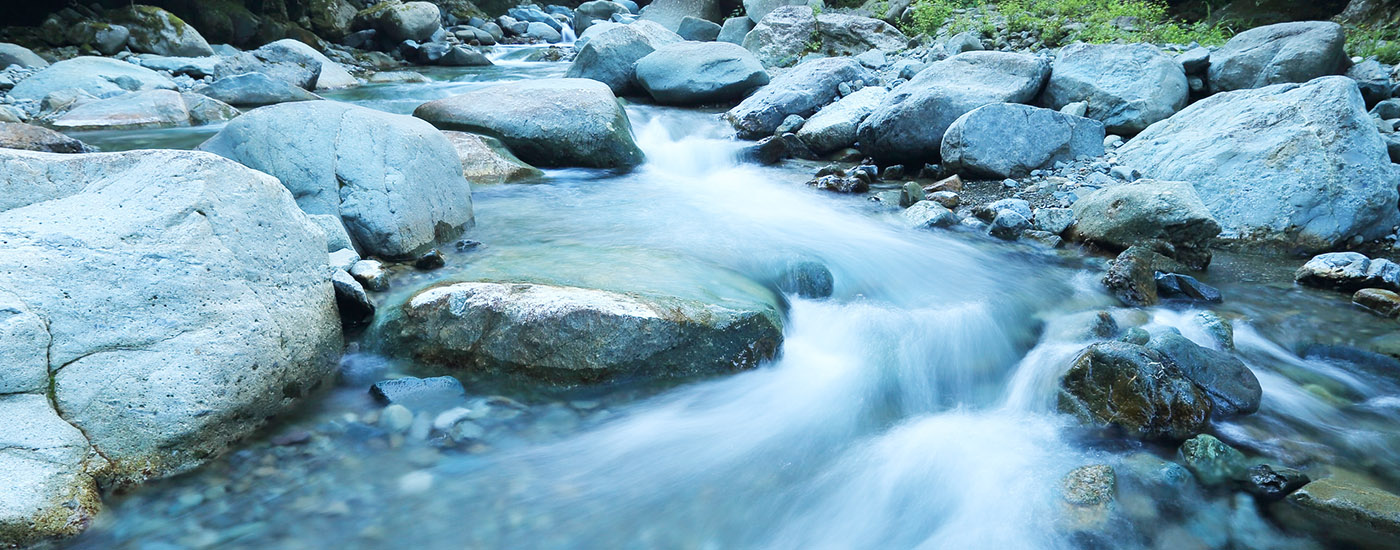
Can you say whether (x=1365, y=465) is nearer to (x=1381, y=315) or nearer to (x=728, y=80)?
(x=1381, y=315)

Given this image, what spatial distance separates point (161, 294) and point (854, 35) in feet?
40.5

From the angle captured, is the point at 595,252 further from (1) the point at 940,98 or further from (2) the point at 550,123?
(1) the point at 940,98

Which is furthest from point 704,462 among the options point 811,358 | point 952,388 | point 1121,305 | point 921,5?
point 921,5

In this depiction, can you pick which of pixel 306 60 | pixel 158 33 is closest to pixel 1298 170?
pixel 306 60

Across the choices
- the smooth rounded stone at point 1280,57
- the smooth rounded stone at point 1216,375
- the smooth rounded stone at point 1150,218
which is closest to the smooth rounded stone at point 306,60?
the smooth rounded stone at point 1150,218

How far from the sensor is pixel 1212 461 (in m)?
2.98

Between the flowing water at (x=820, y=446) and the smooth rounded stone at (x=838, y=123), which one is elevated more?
the smooth rounded stone at (x=838, y=123)

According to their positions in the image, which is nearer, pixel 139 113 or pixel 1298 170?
pixel 1298 170

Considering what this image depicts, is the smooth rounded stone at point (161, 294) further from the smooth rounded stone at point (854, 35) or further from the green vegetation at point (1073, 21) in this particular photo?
the smooth rounded stone at point (854, 35)

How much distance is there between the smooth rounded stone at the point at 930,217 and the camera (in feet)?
20.7

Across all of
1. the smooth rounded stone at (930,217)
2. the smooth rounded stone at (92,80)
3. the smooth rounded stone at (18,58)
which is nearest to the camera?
the smooth rounded stone at (930,217)

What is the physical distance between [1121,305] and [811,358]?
2.19 m

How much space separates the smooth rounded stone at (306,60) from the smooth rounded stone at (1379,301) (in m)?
14.6

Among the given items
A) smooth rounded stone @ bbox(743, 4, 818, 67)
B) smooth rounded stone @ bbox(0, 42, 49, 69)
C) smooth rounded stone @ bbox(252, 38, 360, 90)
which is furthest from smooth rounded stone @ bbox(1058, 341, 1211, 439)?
smooth rounded stone @ bbox(0, 42, 49, 69)
